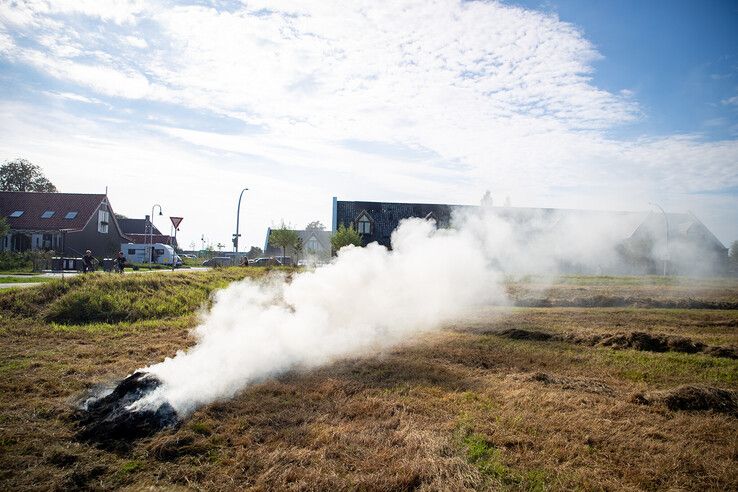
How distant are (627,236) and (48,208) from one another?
218ft

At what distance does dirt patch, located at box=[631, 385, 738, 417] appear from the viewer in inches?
347

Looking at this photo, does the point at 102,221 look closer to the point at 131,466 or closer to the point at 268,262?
the point at 268,262

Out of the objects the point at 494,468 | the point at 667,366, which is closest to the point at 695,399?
the point at 667,366

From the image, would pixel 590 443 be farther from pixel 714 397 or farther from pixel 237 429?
pixel 237 429

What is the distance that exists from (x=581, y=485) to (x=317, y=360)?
799cm

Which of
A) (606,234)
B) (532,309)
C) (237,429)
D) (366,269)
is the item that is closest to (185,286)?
(366,269)

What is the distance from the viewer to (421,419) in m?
8.18

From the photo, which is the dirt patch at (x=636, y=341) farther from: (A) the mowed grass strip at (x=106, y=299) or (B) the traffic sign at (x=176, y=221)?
(B) the traffic sign at (x=176, y=221)

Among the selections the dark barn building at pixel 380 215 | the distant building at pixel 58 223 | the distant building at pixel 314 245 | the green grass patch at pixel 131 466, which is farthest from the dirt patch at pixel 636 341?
the distant building at pixel 314 245

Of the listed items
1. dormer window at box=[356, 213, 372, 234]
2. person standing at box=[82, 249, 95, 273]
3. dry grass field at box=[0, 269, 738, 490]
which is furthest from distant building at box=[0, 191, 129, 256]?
dry grass field at box=[0, 269, 738, 490]

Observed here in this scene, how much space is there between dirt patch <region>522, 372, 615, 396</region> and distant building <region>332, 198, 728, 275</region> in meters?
25.1

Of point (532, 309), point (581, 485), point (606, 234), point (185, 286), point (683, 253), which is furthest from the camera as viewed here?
point (683, 253)

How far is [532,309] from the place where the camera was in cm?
2509

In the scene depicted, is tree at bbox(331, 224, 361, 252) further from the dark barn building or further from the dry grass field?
the dry grass field
